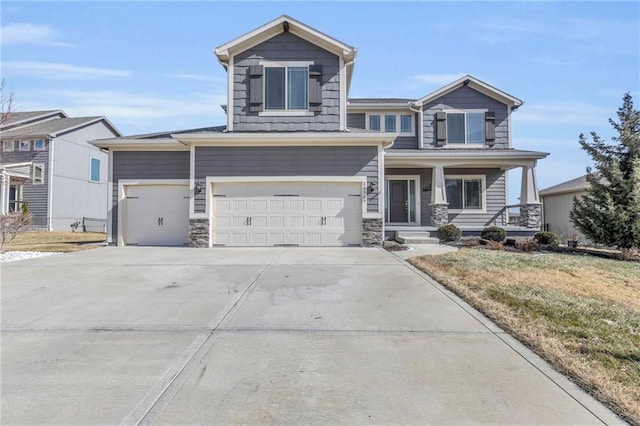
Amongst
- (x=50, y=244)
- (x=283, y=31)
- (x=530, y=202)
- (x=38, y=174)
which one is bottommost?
(x=50, y=244)

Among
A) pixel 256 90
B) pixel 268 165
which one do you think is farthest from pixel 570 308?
pixel 256 90

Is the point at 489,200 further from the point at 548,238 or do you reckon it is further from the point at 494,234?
the point at 548,238

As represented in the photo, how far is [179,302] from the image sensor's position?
5.36 m

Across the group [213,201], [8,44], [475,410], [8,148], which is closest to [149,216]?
[213,201]

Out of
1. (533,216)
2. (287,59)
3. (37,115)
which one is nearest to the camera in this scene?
(287,59)

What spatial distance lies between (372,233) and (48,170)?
2192 cm

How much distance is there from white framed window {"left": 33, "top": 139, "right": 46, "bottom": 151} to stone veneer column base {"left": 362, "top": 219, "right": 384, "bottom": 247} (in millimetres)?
22291

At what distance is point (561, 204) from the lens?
2034cm

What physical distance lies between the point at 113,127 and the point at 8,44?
18667 millimetres

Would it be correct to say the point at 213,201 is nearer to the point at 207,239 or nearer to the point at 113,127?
the point at 207,239

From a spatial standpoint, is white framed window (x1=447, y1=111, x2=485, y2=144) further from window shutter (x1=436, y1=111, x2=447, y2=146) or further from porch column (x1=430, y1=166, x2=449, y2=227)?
porch column (x1=430, y1=166, x2=449, y2=227)

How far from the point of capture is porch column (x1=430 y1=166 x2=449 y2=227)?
48.0 ft

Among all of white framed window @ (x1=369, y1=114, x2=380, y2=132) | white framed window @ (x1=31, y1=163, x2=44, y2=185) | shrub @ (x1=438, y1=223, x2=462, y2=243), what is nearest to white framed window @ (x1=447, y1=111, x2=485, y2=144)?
white framed window @ (x1=369, y1=114, x2=380, y2=132)

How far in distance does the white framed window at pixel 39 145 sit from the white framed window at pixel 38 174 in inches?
41.2
